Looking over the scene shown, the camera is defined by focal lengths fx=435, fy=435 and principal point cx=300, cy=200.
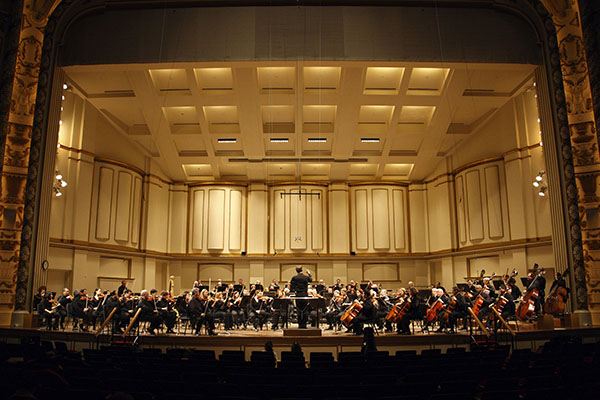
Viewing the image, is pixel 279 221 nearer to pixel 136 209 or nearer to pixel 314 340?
pixel 136 209

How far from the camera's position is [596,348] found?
6.69 meters

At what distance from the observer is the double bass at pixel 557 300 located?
12.5 metres

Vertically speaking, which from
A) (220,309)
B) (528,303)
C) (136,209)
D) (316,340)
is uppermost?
(136,209)

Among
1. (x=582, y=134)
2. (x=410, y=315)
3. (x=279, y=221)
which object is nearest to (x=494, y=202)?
(x=582, y=134)

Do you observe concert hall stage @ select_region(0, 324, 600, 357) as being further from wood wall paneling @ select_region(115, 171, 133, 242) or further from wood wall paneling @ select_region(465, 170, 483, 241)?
wood wall paneling @ select_region(465, 170, 483, 241)

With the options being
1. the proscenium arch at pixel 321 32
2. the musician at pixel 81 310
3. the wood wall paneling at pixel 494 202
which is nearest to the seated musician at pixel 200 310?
the musician at pixel 81 310

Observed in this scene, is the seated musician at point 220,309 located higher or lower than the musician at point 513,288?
lower

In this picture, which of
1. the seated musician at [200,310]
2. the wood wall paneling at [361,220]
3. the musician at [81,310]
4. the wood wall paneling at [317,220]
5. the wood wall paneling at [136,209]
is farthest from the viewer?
the wood wall paneling at [361,220]

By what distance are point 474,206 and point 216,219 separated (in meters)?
13.4

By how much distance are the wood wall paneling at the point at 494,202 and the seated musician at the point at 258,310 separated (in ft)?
35.0

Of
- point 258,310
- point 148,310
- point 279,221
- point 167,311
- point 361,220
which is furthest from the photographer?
point 361,220

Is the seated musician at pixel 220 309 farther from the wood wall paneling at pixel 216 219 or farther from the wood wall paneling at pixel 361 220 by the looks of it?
the wood wall paneling at pixel 361 220

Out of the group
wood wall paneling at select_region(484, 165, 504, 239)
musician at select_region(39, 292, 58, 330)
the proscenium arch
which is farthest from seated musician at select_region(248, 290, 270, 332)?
wood wall paneling at select_region(484, 165, 504, 239)

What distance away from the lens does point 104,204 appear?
62.1ft
